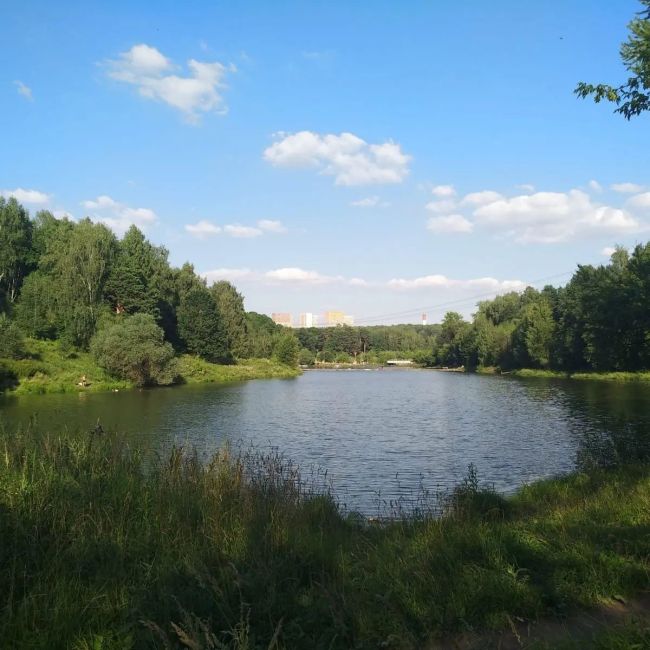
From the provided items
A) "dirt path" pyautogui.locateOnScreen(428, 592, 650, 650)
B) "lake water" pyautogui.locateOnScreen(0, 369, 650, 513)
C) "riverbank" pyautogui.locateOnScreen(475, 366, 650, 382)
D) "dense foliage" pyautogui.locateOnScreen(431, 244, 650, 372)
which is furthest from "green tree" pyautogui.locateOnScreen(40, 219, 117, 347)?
"dirt path" pyautogui.locateOnScreen(428, 592, 650, 650)

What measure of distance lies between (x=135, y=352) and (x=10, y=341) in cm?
1149

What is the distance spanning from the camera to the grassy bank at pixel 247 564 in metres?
4.41

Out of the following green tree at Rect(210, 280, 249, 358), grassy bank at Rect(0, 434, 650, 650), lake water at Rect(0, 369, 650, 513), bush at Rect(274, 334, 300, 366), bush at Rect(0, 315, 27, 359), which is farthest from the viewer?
bush at Rect(274, 334, 300, 366)

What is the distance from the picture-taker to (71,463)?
7.87 m

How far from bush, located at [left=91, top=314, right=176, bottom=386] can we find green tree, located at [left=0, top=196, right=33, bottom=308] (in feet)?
57.3

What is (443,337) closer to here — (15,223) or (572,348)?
(572,348)

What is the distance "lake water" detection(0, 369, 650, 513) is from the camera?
16281 mm

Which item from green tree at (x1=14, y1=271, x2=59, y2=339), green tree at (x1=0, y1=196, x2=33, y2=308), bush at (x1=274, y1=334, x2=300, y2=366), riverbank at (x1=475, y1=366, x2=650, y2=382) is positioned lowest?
riverbank at (x1=475, y1=366, x2=650, y2=382)

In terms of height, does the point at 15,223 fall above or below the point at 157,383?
above

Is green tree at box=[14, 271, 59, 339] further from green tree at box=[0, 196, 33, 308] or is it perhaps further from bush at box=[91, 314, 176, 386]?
bush at box=[91, 314, 176, 386]

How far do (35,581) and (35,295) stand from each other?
66.0 m

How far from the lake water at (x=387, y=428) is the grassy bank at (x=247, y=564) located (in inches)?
137

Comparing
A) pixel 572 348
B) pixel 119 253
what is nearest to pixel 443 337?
pixel 572 348

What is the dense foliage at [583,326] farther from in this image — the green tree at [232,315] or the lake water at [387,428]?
the green tree at [232,315]
